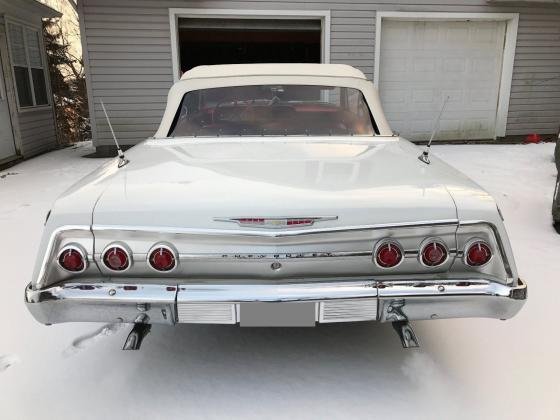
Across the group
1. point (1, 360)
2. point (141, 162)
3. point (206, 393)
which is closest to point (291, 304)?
point (206, 393)

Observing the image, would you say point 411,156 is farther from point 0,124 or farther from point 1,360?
point 0,124

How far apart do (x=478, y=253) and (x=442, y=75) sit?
9386 millimetres

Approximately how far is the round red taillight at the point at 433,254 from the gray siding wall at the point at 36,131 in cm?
963

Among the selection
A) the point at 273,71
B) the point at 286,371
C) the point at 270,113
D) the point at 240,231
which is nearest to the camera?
the point at 240,231

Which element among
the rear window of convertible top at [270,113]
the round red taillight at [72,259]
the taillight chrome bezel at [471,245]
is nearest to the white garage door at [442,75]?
the rear window of convertible top at [270,113]

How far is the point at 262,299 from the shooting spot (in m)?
1.99

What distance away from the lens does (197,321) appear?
2045 mm

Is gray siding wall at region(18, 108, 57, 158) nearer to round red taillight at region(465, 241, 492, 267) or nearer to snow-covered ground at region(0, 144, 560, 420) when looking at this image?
snow-covered ground at region(0, 144, 560, 420)

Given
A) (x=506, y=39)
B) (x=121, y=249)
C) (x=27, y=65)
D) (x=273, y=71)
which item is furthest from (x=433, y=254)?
(x=27, y=65)

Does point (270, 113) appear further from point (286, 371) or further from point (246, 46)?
point (246, 46)

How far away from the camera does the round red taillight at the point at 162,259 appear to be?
6.61 ft

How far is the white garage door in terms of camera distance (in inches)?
399

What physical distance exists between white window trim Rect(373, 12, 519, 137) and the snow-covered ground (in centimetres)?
770

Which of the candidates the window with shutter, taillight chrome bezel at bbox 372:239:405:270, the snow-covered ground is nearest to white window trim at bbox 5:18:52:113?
the window with shutter
